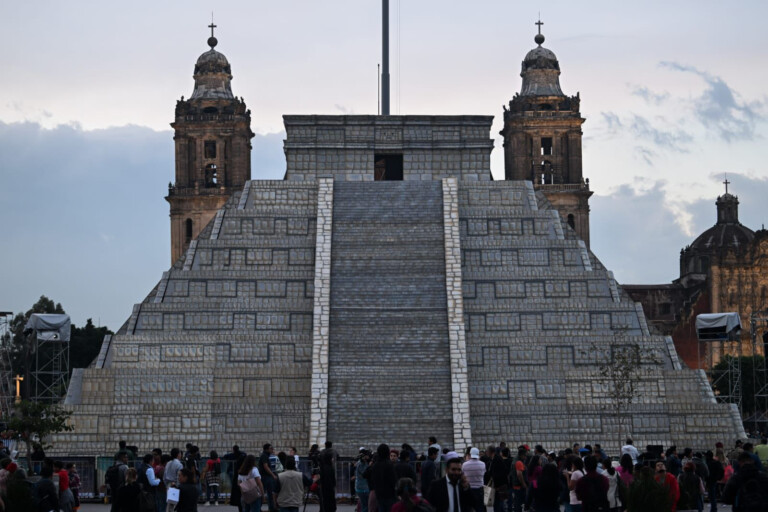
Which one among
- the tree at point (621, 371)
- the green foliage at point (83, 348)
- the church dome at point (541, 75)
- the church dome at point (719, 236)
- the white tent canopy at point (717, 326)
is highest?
the church dome at point (541, 75)

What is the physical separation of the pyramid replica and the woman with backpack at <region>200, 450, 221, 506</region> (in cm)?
582

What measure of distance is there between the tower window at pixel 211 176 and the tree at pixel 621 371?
38379 mm

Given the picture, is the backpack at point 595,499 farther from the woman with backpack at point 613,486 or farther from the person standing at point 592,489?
the woman with backpack at point 613,486

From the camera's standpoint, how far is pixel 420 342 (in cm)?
3756

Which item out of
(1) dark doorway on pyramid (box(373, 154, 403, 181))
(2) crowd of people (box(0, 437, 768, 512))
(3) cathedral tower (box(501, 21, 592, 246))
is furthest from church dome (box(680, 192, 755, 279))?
(2) crowd of people (box(0, 437, 768, 512))

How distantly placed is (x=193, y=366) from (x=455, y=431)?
6.69 metres

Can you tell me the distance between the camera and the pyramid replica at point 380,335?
117ft

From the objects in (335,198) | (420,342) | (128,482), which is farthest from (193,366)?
(128,482)

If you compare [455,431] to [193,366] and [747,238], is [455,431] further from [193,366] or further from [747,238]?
[747,238]

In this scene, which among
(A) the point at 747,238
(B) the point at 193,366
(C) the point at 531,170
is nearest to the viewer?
(B) the point at 193,366

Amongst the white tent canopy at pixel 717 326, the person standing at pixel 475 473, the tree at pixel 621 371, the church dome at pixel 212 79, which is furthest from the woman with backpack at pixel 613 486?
the church dome at pixel 212 79

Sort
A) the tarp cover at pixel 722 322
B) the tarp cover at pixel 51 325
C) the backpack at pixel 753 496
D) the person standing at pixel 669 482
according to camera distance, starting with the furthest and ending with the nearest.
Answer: the tarp cover at pixel 722 322 → the tarp cover at pixel 51 325 → the person standing at pixel 669 482 → the backpack at pixel 753 496

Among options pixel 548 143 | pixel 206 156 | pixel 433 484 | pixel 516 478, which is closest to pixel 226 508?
pixel 516 478

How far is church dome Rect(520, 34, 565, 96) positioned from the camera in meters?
73.0
